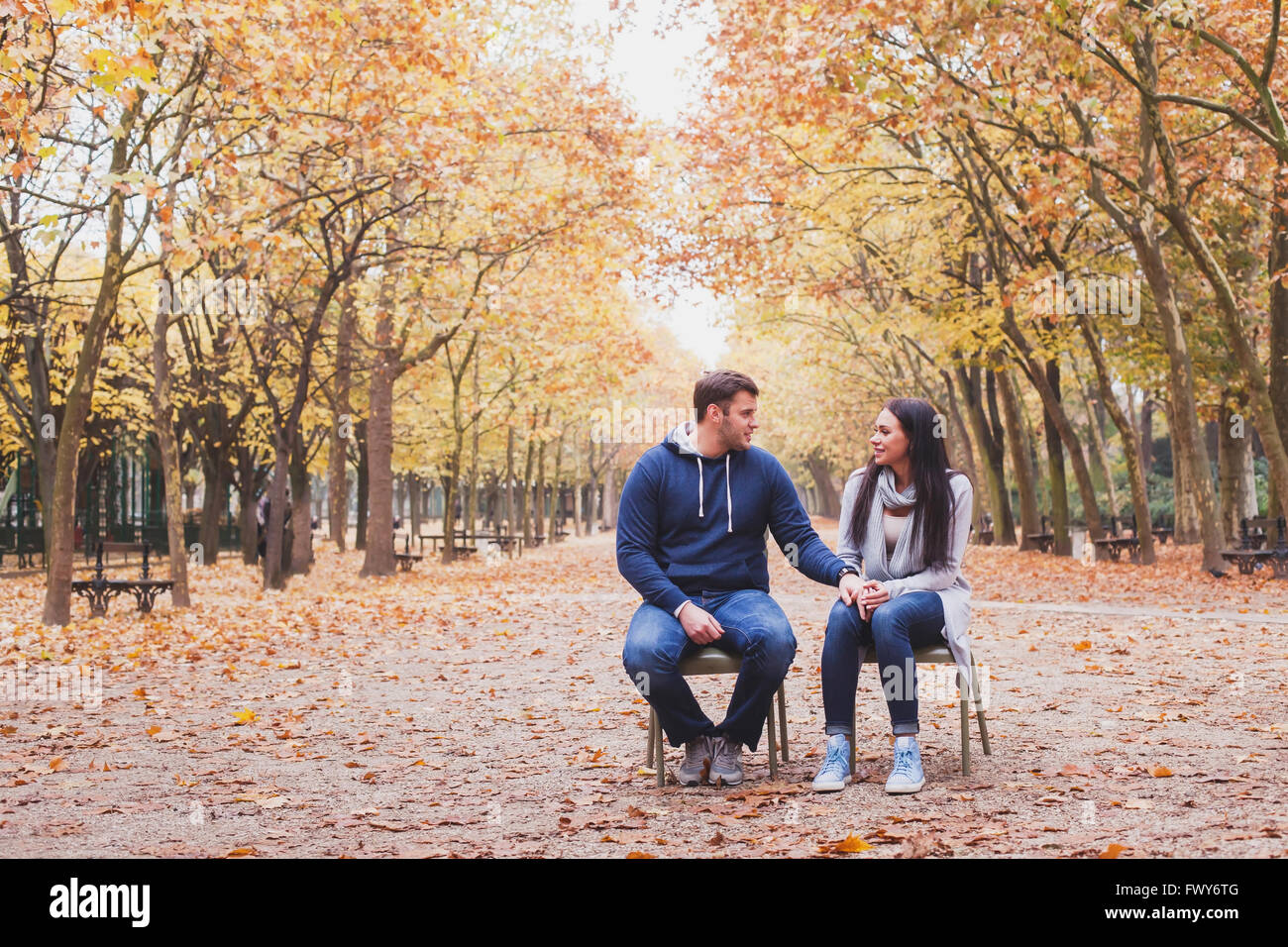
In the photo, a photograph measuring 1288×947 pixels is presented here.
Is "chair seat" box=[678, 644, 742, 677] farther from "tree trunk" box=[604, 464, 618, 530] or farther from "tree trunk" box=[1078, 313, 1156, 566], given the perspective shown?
"tree trunk" box=[604, 464, 618, 530]

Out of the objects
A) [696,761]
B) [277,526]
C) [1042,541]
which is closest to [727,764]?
[696,761]

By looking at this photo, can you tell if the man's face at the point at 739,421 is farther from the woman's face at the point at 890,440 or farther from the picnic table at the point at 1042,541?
the picnic table at the point at 1042,541

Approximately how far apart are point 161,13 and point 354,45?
Answer: 4813mm

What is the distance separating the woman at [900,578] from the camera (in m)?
5.26

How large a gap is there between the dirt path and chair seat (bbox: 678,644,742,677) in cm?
51

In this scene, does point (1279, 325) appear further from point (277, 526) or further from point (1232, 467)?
point (277, 526)

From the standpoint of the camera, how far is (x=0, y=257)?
24.0 metres

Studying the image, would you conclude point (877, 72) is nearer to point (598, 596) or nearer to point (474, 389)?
point (598, 596)

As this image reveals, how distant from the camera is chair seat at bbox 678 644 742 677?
530 cm

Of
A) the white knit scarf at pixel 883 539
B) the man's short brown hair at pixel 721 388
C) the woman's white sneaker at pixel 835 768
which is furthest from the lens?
the white knit scarf at pixel 883 539

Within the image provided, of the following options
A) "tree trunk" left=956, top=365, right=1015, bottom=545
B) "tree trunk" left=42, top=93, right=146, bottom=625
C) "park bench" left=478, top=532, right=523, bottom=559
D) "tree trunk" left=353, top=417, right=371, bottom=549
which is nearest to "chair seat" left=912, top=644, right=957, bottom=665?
"tree trunk" left=42, top=93, right=146, bottom=625

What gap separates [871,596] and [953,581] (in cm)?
46

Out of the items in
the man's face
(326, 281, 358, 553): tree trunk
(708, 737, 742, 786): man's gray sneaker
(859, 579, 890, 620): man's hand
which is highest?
(326, 281, 358, 553): tree trunk

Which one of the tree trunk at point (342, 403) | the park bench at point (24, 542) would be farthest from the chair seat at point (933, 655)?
the park bench at point (24, 542)
